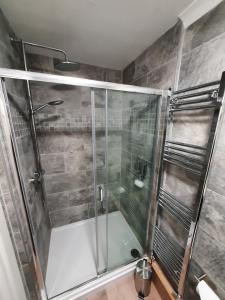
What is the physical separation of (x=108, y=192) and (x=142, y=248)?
819 millimetres

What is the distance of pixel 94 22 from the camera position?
39.4 inches

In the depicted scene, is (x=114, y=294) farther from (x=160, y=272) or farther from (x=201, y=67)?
(x=201, y=67)

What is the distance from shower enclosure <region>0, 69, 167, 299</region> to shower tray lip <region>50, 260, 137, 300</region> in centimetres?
5

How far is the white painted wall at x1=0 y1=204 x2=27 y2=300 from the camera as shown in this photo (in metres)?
0.75

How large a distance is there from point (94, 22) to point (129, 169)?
148 cm

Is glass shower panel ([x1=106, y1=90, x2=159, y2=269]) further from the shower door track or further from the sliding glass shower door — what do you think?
the shower door track

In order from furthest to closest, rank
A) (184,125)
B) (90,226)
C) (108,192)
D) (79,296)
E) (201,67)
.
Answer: (90,226)
(108,192)
(79,296)
(184,125)
(201,67)

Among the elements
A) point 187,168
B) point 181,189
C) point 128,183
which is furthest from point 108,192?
point 187,168

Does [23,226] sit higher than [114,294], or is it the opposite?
[23,226]

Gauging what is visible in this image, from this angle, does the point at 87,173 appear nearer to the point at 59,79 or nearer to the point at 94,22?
the point at 59,79

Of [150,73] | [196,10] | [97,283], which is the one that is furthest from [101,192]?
[196,10]

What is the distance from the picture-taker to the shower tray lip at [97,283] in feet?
3.76

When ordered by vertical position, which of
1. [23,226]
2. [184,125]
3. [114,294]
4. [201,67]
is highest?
[201,67]

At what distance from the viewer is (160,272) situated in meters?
1.25
